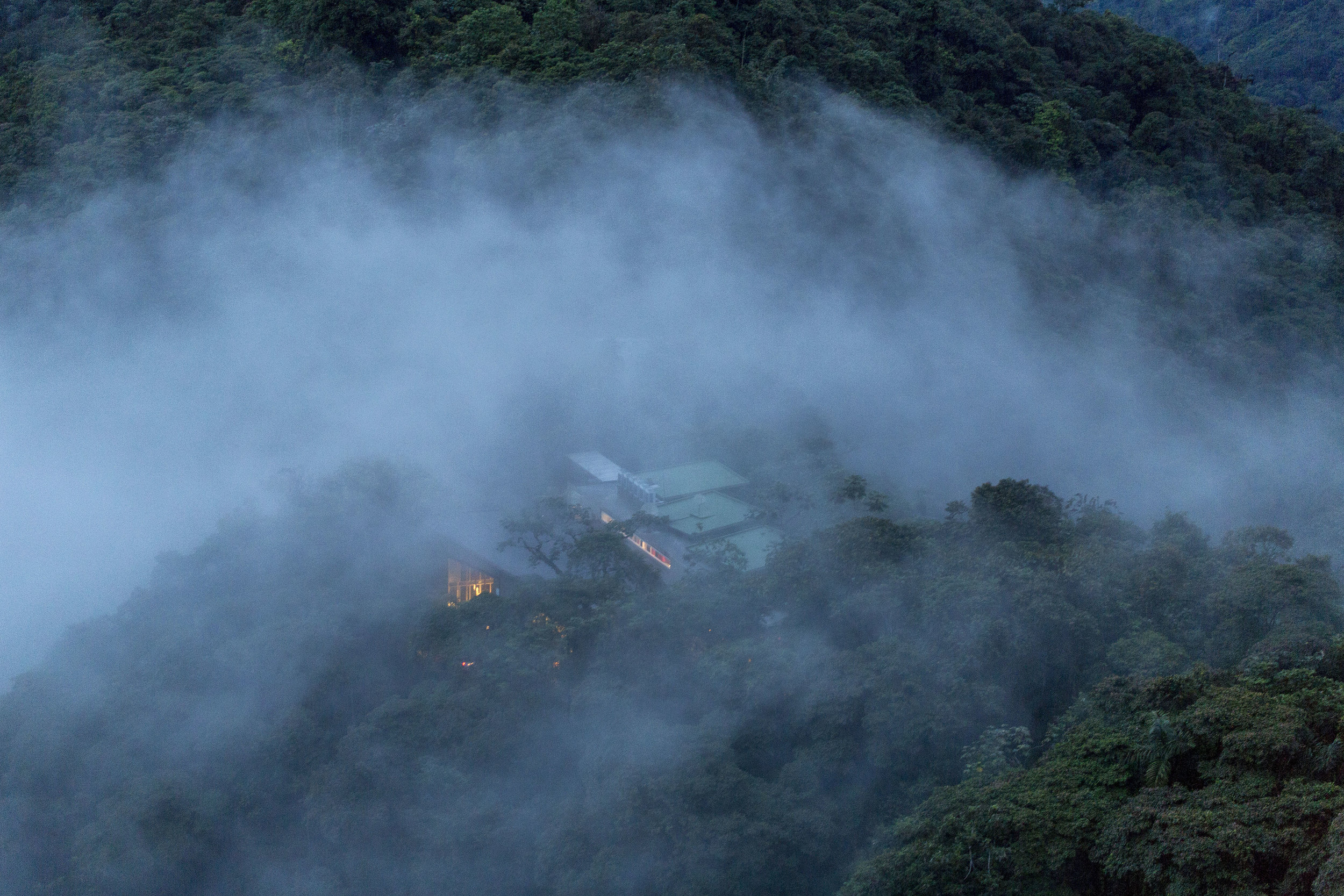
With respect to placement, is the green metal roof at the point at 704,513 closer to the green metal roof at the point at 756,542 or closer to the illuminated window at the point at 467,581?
the green metal roof at the point at 756,542

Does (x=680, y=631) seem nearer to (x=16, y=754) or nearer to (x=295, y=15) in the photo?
(x=16, y=754)

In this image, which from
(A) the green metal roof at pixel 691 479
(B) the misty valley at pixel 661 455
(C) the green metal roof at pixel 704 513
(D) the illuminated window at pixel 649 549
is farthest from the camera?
(A) the green metal roof at pixel 691 479

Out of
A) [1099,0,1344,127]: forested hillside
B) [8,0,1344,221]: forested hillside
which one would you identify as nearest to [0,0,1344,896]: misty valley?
[8,0,1344,221]: forested hillside

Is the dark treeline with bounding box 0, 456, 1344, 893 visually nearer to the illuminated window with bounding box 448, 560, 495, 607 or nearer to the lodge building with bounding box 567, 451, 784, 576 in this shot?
the illuminated window with bounding box 448, 560, 495, 607

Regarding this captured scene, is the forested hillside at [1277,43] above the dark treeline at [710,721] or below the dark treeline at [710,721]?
above

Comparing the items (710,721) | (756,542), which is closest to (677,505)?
(756,542)

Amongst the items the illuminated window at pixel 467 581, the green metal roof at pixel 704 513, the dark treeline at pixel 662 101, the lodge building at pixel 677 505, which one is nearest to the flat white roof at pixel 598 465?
the lodge building at pixel 677 505
